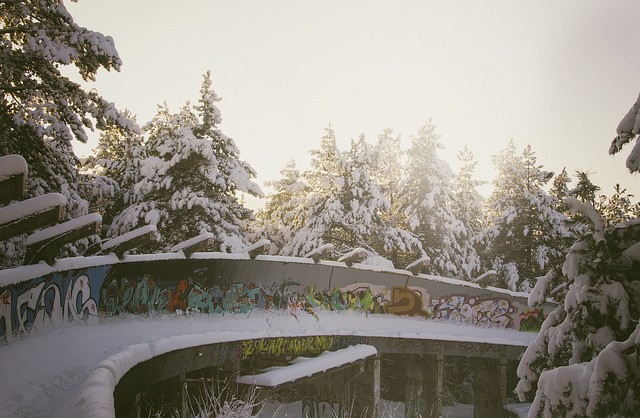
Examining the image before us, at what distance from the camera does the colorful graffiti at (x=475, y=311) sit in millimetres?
23328

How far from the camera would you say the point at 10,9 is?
39.3 feet

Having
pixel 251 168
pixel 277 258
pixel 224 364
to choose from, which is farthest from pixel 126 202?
pixel 224 364

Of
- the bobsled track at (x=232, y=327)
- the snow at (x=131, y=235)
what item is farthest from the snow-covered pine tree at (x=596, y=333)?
the snow at (x=131, y=235)

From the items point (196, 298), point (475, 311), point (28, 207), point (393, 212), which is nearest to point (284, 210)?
point (393, 212)

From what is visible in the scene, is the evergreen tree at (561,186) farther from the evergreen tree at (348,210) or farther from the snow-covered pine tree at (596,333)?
the snow-covered pine tree at (596,333)

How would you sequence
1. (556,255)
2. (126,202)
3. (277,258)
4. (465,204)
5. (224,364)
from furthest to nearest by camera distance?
(465,204), (556,255), (126,202), (277,258), (224,364)

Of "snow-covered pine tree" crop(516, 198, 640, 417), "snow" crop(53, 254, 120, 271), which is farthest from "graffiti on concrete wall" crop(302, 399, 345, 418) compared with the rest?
"snow-covered pine tree" crop(516, 198, 640, 417)

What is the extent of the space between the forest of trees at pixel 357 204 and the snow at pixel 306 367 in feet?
16.8

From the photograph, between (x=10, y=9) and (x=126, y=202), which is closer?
(x=10, y=9)

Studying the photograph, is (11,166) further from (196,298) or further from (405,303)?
(405,303)

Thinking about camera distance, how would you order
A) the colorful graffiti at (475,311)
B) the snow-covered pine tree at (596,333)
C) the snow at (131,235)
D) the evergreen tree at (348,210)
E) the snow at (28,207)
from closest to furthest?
1. the snow-covered pine tree at (596,333)
2. the snow at (28,207)
3. the snow at (131,235)
4. the colorful graffiti at (475,311)
5. the evergreen tree at (348,210)

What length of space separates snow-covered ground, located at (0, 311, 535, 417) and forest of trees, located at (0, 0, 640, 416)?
426 cm

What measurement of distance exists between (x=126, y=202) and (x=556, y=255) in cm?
2214

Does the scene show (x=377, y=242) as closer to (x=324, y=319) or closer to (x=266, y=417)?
(x=324, y=319)
